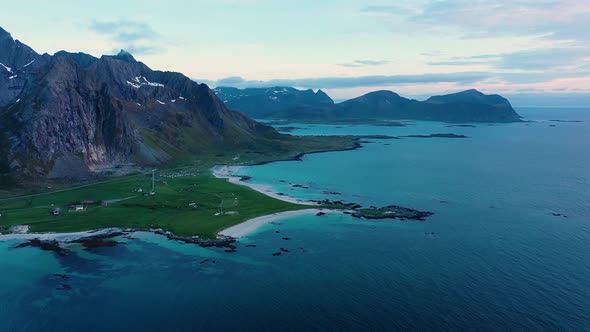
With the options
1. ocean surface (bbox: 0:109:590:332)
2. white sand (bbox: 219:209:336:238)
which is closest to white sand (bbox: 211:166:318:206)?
white sand (bbox: 219:209:336:238)

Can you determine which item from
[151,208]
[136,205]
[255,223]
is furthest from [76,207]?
[255,223]

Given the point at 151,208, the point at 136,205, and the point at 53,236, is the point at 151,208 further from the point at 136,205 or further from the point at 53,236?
the point at 53,236

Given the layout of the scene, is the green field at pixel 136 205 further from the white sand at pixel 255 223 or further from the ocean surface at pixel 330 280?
the ocean surface at pixel 330 280

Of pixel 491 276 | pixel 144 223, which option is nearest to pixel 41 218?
pixel 144 223

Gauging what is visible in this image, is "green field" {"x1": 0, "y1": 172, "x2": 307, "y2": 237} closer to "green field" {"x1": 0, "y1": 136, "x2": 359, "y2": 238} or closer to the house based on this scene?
"green field" {"x1": 0, "y1": 136, "x2": 359, "y2": 238}

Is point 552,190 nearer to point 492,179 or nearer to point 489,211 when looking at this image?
point 492,179
